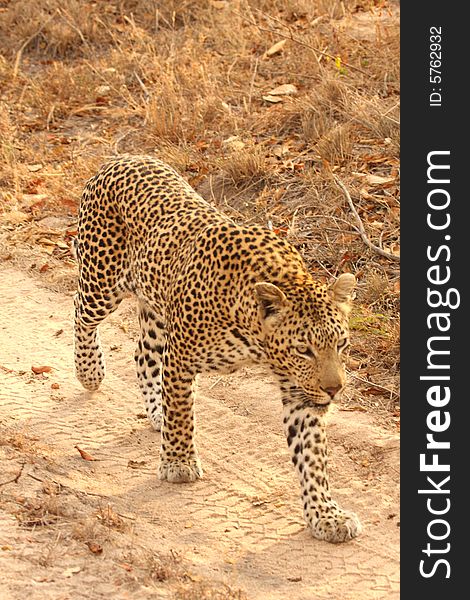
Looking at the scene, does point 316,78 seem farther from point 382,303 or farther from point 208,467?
point 208,467

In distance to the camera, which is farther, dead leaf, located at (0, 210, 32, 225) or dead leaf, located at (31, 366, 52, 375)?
dead leaf, located at (0, 210, 32, 225)

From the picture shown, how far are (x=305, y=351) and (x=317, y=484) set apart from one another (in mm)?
864

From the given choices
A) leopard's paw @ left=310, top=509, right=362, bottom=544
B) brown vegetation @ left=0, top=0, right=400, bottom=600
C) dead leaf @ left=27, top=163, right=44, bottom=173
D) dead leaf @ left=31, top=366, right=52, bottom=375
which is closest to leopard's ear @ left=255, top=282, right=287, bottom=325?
leopard's paw @ left=310, top=509, right=362, bottom=544

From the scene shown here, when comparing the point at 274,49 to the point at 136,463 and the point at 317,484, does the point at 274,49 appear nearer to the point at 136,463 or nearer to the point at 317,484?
the point at 136,463

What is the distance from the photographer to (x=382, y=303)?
9.30 m

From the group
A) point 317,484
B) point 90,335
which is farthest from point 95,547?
point 90,335

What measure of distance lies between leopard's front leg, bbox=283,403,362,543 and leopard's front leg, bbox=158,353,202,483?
26.0 inches

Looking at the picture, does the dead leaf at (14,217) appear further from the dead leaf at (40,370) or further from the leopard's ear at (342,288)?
the leopard's ear at (342,288)

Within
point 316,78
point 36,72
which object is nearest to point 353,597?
point 316,78

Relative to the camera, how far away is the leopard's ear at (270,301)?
254 inches

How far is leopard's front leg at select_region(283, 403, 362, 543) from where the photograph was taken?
265 inches

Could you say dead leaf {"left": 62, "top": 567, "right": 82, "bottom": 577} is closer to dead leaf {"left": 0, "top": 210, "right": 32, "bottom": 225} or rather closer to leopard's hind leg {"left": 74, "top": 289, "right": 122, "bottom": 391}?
leopard's hind leg {"left": 74, "top": 289, "right": 122, "bottom": 391}

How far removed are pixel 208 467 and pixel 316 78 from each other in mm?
6093

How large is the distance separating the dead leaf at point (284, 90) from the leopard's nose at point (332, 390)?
6.96 meters
